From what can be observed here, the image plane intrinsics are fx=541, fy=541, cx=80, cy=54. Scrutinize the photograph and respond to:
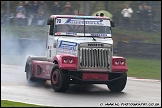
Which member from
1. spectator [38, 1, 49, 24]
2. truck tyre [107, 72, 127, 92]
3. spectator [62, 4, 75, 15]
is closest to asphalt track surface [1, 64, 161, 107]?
truck tyre [107, 72, 127, 92]

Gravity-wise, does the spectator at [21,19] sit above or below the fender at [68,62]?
above

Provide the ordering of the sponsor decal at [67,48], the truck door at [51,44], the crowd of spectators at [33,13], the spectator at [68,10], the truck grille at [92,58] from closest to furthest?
the truck grille at [92,58] < the sponsor decal at [67,48] < the truck door at [51,44] < the crowd of spectators at [33,13] < the spectator at [68,10]

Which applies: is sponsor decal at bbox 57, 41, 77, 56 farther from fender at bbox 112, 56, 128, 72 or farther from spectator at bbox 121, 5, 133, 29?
spectator at bbox 121, 5, 133, 29

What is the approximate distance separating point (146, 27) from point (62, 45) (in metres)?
10.9

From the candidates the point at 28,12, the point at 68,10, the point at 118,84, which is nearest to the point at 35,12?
the point at 28,12

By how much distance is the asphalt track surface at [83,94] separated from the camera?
12094 mm

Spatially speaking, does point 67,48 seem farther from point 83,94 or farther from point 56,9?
point 56,9

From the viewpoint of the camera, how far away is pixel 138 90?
14.9m

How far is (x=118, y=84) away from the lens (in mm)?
14117

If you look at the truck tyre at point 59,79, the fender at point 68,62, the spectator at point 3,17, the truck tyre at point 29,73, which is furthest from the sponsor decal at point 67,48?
the spectator at point 3,17

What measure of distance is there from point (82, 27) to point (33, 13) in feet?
39.6

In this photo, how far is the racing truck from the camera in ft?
44.3

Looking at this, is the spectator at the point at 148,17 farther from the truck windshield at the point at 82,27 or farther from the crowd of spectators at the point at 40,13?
the truck windshield at the point at 82,27

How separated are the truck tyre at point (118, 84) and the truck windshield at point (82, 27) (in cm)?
137
